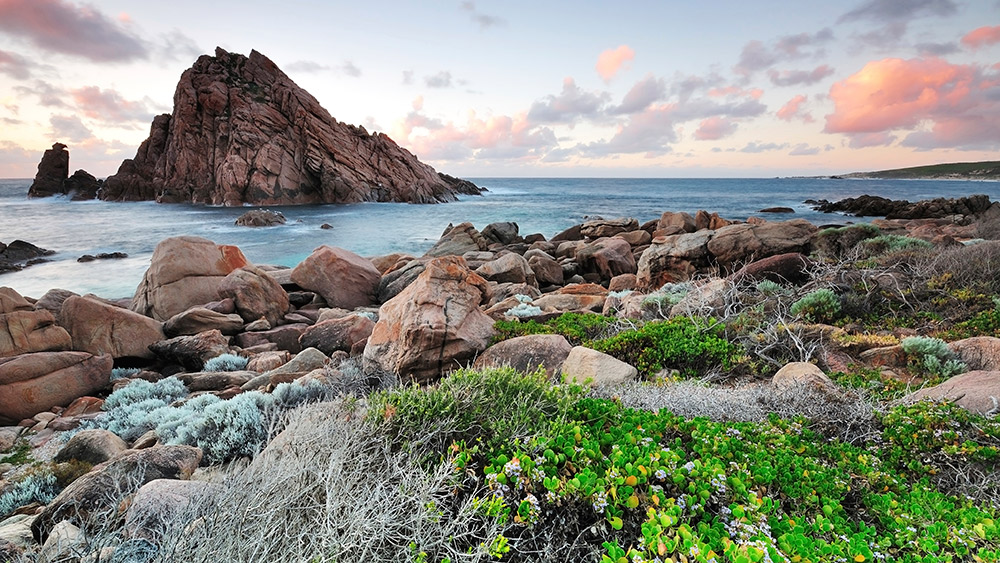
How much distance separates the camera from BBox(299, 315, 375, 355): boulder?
8.82 m

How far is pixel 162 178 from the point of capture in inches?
2665

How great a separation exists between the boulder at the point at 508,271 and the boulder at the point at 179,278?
7.57 metres

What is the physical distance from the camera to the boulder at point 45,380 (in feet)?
21.0

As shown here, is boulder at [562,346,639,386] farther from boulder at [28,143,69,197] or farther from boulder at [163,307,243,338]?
boulder at [28,143,69,197]

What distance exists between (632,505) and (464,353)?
3.93 meters

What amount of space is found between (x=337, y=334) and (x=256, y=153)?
2334 inches

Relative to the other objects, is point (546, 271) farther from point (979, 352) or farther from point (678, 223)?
point (979, 352)

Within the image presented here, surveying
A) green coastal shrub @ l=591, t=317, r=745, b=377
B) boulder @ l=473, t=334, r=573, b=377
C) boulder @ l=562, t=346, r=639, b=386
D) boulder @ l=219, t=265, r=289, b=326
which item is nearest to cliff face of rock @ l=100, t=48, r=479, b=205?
boulder @ l=219, t=265, r=289, b=326

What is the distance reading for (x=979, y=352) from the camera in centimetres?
548

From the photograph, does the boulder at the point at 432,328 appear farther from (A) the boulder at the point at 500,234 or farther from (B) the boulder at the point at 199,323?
(A) the boulder at the point at 500,234

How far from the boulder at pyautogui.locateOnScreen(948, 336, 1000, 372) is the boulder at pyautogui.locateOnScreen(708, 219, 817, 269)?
658 cm

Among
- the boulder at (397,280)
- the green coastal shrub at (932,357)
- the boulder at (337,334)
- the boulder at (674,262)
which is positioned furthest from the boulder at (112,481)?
the boulder at (674,262)

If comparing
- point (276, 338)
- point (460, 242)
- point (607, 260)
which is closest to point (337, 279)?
point (276, 338)

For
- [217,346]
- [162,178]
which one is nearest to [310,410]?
Result: [217,346]
